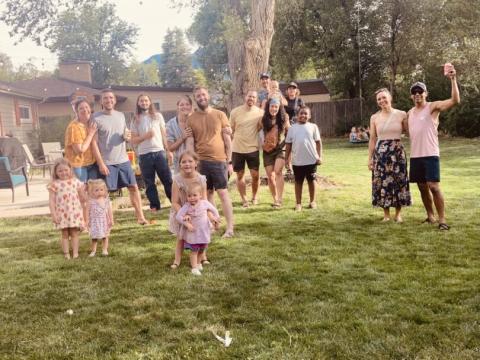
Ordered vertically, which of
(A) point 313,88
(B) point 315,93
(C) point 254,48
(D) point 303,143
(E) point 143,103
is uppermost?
(A) point 313,88

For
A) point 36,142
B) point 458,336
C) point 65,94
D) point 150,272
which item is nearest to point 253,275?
point 150,272

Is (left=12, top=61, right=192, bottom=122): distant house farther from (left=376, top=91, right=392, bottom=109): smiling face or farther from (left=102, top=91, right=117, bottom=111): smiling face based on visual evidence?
(left=376, top=91, right=392, bottom=109): smiling face

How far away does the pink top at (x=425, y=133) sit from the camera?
548 cm

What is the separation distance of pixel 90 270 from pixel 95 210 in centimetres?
77

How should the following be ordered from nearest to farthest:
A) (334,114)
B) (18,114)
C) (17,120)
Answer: (17,120) < (18,114) < (334,114)

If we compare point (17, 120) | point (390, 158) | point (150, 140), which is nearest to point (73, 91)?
point (17, 120)

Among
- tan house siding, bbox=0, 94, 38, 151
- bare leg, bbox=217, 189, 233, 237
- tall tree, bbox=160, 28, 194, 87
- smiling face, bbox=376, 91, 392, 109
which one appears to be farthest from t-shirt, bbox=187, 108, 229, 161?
tall tree, bbox=160, 28, 194, 87

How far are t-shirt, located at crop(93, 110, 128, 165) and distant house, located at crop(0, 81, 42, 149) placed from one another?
43.5ft

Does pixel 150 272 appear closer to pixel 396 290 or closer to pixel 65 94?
pixel 396 290

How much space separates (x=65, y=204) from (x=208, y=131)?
1.66m

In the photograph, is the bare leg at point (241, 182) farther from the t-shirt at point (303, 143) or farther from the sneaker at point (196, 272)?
the sneaker at point (196, 272)

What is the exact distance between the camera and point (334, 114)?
25188 mm

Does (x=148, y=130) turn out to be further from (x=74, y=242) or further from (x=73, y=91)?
(x=73, y=91)

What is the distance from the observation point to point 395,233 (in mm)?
5410
